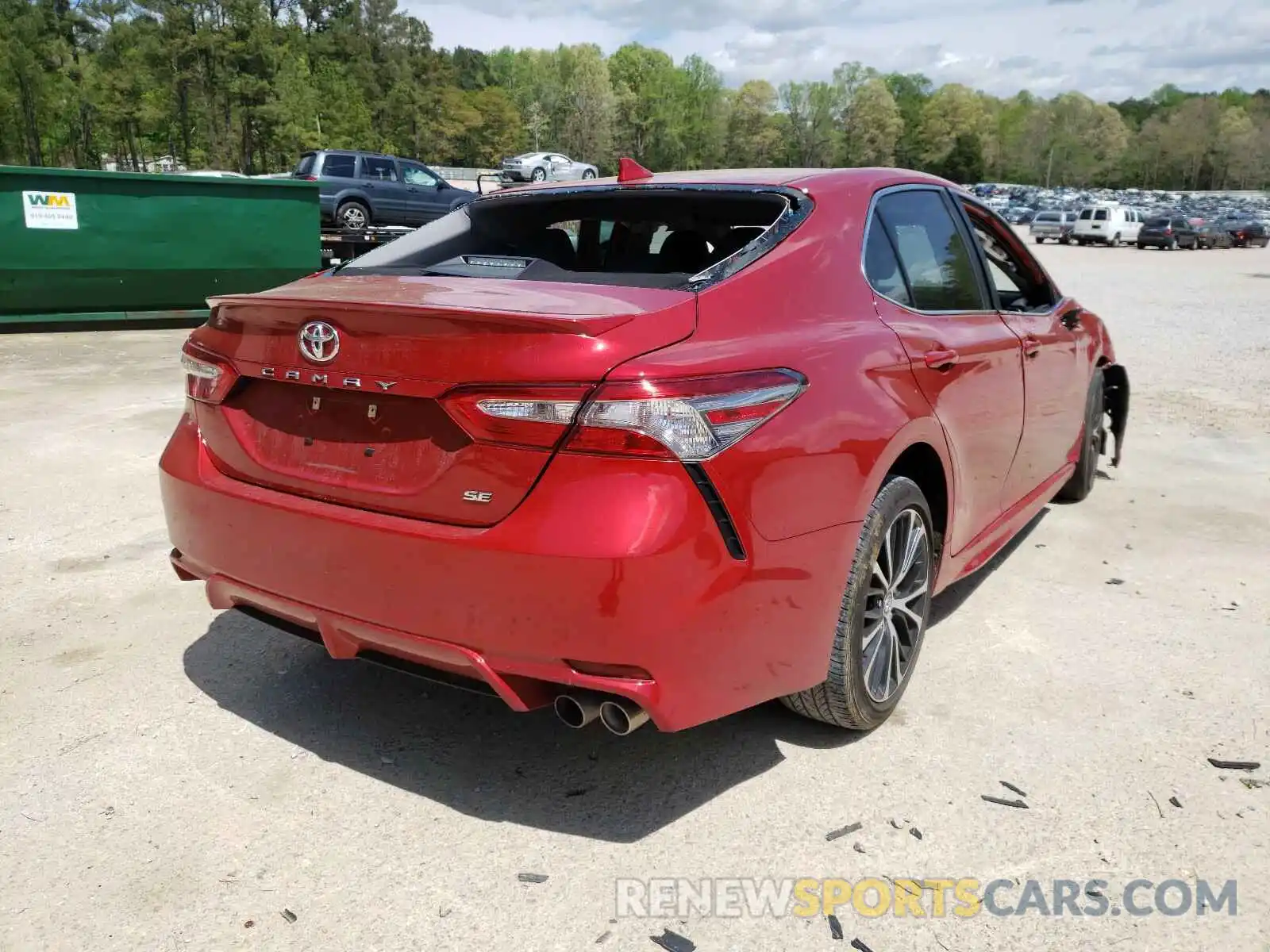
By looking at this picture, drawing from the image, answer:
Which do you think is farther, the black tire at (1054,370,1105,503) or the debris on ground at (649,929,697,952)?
the black tire at (1054,370,1105,503)

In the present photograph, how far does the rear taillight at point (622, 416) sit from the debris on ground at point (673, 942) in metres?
1.05

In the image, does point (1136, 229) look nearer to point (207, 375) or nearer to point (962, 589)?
point (962, 589)

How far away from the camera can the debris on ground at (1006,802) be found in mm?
2768

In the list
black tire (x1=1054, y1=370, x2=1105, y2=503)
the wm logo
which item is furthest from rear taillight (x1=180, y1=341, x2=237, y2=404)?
the wm logo

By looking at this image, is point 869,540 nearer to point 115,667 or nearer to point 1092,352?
point 115,667

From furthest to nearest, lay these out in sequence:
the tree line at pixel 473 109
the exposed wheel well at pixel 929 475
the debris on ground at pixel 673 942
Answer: the tree line at pixel 473 109 → the exposed wheel well at pixel 929 475 → the debris on ground at pixel 673 942

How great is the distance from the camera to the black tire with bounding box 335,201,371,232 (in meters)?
20.5

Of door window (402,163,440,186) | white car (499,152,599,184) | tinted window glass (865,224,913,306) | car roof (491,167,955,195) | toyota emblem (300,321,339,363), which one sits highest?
white car (499,152,599,184)

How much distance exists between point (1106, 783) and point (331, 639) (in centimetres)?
216

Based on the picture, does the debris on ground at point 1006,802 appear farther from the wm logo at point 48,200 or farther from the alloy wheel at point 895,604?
the wm logo at point 48,200

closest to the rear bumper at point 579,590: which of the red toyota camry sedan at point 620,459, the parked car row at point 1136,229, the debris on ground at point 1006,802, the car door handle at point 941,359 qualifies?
the red toyota camry sedan at point 620,459

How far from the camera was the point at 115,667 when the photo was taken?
353 centimetres

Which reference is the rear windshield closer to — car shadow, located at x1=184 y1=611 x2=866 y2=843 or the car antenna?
the car antenna

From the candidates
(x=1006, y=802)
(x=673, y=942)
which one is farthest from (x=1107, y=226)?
(x=673, y=942)
